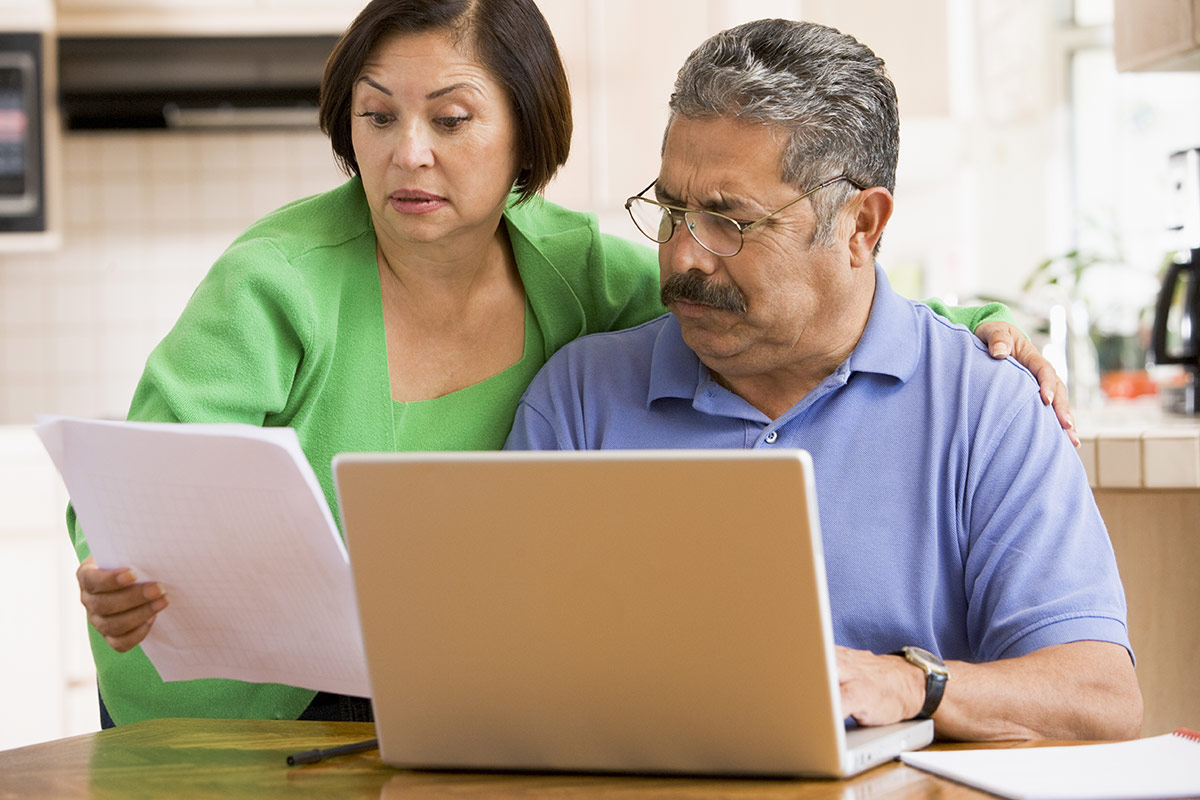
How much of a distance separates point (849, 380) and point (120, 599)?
2.58 ft

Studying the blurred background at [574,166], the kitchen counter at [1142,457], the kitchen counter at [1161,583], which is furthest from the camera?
the blurred background at [574,166]

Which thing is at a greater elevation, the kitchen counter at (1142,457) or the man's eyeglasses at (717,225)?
the man's eyeglasses at (717,225)

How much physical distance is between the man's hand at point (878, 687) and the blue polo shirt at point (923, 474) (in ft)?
0.78

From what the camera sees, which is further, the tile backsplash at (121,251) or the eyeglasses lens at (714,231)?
the tile backsplash at (121,251)

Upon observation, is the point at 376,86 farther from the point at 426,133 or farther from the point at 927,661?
the point at 927,661

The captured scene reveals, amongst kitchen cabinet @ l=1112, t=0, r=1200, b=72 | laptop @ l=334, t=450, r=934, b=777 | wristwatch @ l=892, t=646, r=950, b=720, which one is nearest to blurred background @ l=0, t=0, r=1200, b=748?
kitchen cabinet @ l=1112, t=0, r=1200, b=72

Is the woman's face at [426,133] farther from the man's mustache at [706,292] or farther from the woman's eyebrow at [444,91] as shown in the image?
the man's mustache at [706,292]

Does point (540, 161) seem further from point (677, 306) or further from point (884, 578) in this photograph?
point (884, 578)

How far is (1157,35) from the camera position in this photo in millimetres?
2076

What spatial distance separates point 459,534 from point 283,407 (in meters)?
0.62

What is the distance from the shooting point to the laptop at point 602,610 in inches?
33.2

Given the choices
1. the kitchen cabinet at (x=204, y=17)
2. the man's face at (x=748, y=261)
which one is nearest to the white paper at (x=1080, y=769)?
the man's face at (x=748, y=261)

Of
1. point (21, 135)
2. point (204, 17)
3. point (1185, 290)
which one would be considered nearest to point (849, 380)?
point (1185, 290)

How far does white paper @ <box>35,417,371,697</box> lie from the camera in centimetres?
100
